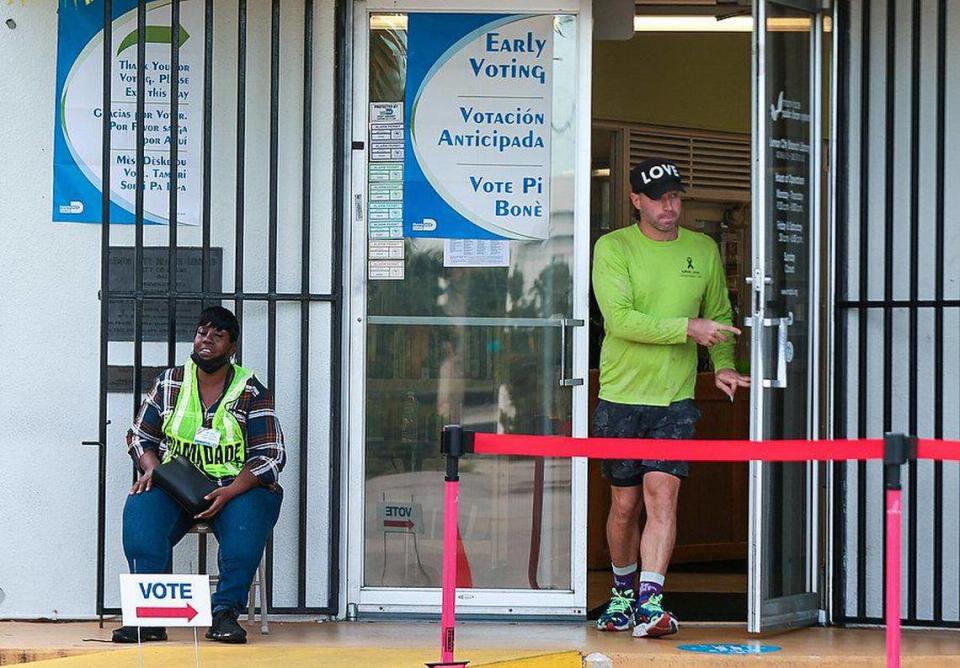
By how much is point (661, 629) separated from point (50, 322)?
2785 millimetres

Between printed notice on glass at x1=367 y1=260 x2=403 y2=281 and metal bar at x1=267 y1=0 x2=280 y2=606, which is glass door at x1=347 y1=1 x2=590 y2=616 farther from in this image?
metal bar at x1=267 y1=0 x2=280 y2=606

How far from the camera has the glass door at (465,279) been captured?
6.48 meters

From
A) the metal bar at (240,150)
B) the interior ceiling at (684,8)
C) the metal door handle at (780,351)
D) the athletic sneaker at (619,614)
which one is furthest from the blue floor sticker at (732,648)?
the interior ceiling at (684,8)

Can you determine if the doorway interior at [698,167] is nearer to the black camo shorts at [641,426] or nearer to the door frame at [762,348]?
the door frame at [762,348]

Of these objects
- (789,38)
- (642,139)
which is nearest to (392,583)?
(789,38)

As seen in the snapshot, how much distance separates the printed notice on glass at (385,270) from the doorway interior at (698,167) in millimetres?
1777

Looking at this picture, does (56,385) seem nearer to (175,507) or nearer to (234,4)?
(175,507)

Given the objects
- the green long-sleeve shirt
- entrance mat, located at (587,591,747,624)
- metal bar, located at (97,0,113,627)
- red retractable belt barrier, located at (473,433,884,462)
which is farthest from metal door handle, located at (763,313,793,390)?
metal bar, located at (97,0,113,627)

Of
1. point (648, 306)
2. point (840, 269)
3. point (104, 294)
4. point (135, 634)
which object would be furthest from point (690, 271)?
point (135, 634)

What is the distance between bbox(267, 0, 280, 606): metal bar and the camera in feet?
20.9

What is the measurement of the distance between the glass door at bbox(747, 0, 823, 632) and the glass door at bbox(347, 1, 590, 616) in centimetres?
79

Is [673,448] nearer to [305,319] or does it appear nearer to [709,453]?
[709,453]

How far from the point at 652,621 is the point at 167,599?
1918 millimetres

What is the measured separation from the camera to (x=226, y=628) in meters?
5.81
